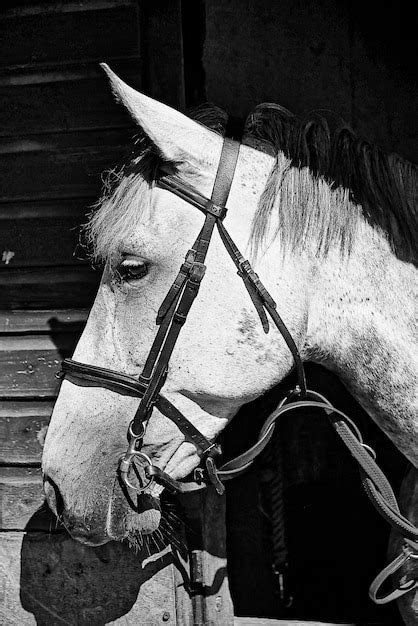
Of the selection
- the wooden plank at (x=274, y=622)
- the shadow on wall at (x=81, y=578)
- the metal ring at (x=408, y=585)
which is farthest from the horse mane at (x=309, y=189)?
the wooden plank at (x=274, y=622)

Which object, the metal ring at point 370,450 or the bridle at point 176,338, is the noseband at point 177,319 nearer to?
the bridle at point 176,338

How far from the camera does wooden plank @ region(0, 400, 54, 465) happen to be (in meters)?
2.53

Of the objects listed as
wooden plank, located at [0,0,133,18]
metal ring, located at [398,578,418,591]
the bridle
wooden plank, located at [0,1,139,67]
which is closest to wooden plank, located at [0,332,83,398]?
the bridle

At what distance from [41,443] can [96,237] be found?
0.97 meters

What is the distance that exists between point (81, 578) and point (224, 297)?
131 centimetres

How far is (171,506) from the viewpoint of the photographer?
2443 mm

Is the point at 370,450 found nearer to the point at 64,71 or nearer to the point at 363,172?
the point at 363,172

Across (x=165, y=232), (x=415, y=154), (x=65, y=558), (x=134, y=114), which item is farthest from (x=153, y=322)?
(x=415, y=154)

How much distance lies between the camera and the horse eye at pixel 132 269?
1820 millimetres

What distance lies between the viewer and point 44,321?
2.54 m

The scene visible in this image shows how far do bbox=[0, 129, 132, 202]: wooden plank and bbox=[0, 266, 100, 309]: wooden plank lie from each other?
272 mm

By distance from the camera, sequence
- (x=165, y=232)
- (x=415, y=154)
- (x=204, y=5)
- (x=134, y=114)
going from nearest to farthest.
A: (x=134, y=114) → (x=165, y=232) → (x=204, y=5) → (x=415, y=154)

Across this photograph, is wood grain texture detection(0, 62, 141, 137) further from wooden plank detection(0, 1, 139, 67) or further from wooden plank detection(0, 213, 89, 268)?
wooden plank detection(0, 213, 89, 268)

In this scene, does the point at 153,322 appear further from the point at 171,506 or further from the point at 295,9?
the point at 295,9
